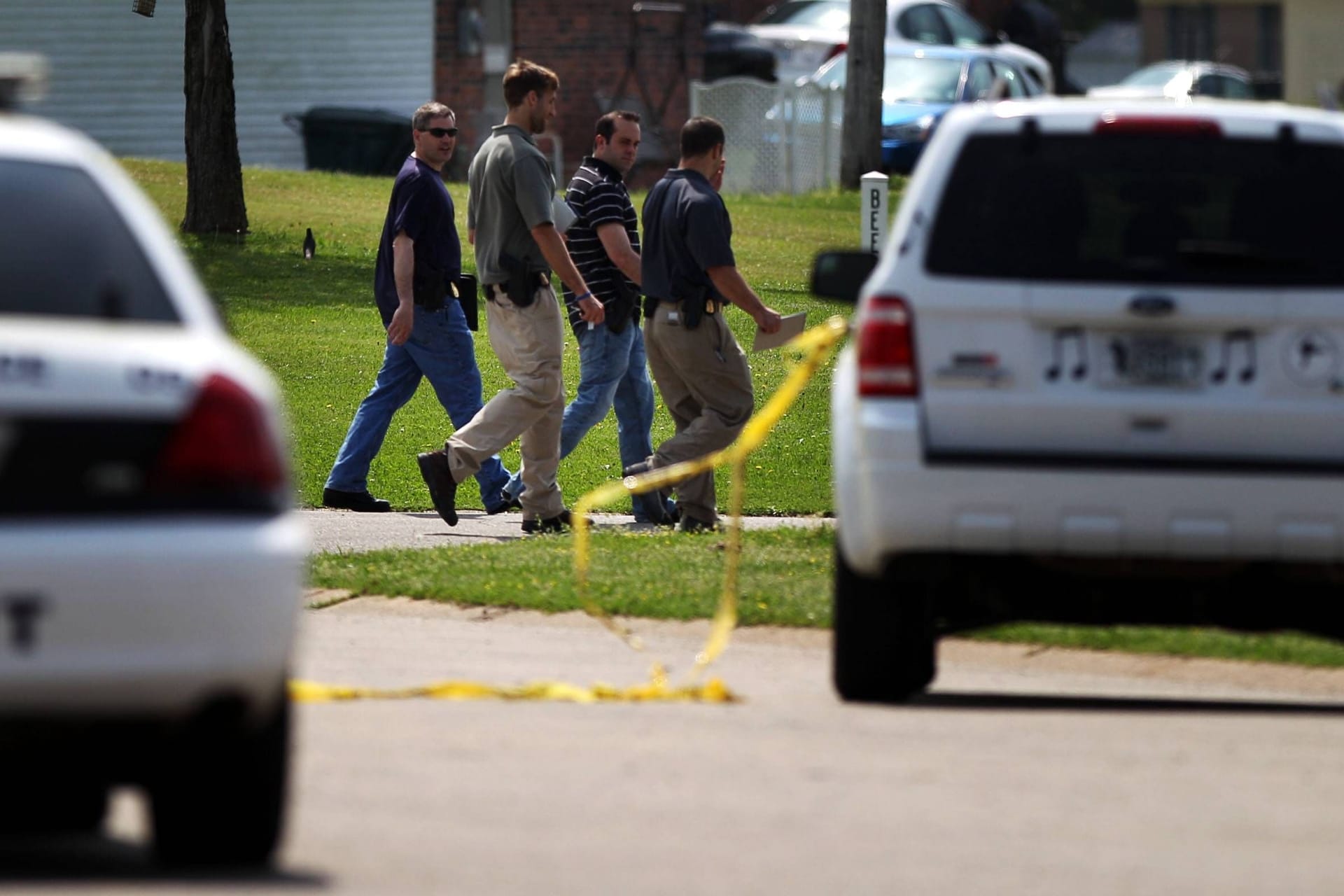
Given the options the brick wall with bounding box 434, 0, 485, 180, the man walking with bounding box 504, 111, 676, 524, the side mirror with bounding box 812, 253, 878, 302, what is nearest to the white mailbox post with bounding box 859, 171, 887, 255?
the man walking with bounding box 504, 111, 676, 524

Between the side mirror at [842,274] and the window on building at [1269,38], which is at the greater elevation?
the side mirror at [842,274]

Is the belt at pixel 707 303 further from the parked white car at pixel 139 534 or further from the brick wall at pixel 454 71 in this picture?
the brick wall at pixel 454 71

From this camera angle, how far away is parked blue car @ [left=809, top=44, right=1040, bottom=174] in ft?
94.3

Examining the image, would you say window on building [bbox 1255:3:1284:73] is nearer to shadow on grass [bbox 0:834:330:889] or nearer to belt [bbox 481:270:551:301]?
belt [bbox 481:270:551:301]

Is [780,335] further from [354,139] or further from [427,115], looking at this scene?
[354,139]

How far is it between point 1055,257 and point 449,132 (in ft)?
21.2

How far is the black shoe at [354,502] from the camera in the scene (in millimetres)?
13414

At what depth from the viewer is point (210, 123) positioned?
2338 cm

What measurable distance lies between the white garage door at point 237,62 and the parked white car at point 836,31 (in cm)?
534

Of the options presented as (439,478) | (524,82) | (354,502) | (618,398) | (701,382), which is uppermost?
(524,82)

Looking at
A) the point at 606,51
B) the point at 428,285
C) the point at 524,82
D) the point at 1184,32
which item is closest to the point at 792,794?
the point at 524,82

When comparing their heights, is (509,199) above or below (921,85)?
above

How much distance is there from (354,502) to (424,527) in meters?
0.63

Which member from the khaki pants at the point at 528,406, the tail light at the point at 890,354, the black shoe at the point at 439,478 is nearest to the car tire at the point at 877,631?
the tail light at the point at 890,354
